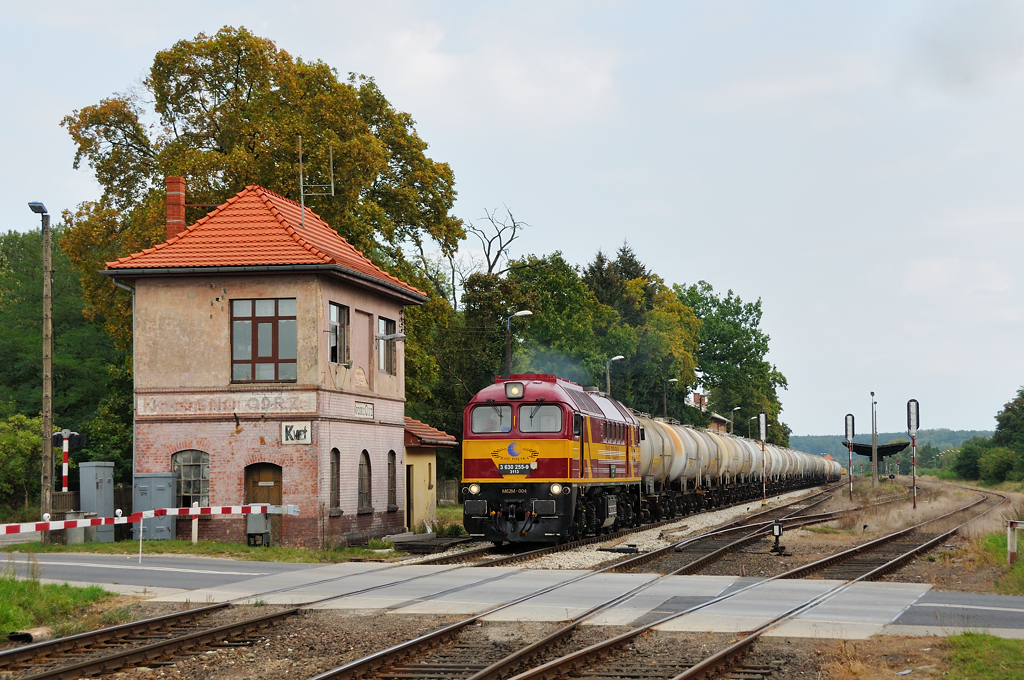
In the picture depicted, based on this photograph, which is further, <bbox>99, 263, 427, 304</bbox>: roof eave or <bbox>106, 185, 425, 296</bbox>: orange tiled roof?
<bbox>106, 185, 425, 296</bbox>: orange tiled roof

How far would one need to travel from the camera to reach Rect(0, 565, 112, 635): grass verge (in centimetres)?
1276

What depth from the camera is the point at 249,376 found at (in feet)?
83.4

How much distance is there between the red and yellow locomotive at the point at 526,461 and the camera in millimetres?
24250

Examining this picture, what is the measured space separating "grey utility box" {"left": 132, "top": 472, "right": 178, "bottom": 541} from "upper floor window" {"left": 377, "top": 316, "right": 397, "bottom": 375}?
6291mm

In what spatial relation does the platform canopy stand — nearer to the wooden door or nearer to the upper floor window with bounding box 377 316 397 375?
the wooden door

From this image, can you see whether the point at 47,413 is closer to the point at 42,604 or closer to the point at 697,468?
the point at 42,604

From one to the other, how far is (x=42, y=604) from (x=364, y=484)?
13.9 metres

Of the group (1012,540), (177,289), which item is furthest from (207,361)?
(1012,540)

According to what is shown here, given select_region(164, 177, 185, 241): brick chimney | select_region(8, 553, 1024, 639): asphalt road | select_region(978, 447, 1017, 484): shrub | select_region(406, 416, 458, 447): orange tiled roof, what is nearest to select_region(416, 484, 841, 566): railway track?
select_region(8, 553, 1024, 639): asphalt road

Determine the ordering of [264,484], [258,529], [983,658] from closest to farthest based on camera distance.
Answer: [983,658] → [258,529] → [264,484]

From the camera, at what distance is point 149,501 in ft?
82.0

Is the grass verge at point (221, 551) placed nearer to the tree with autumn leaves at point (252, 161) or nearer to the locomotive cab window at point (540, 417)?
the locomotive cab window at point (540, 417)

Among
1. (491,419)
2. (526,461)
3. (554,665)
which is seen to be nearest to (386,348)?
(491,419)

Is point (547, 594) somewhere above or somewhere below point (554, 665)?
below
